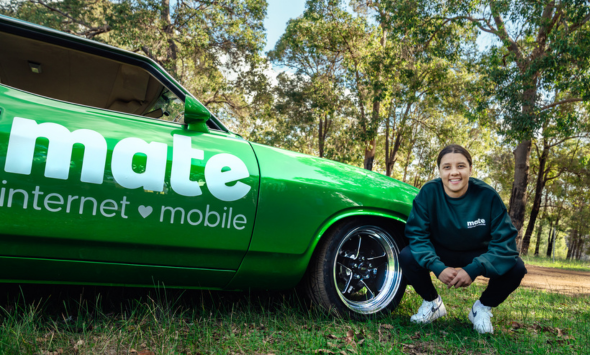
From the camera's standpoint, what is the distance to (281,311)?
8.25 ft

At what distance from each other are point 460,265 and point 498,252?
28cm

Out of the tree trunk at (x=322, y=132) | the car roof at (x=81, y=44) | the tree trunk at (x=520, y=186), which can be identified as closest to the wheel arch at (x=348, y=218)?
the car roof at (x=81, y=44)

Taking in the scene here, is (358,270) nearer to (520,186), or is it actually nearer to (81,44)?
(81,44)

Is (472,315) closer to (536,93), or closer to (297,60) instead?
(536,93)

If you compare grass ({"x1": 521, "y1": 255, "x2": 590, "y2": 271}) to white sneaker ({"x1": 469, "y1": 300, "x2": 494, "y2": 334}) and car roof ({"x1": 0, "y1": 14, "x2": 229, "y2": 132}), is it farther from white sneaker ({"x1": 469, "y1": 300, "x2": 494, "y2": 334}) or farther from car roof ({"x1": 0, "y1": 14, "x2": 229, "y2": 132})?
car roof ({"x1": 0, "y1": 14, "x2": 229, "y2": 132})

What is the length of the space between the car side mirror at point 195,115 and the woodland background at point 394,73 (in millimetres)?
8436

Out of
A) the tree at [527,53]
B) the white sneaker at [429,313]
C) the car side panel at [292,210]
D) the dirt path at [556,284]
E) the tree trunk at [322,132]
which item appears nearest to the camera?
the car side panel at [292,210]

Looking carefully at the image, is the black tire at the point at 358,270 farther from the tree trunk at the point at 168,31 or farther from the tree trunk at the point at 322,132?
the tree trunk at the point at 322,132

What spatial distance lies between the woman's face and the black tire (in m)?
0.47

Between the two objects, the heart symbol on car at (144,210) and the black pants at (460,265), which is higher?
the heart symbol on car at (144,210)

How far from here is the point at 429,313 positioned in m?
2.43

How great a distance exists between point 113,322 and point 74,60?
1719mm

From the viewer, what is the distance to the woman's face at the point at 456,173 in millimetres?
2348

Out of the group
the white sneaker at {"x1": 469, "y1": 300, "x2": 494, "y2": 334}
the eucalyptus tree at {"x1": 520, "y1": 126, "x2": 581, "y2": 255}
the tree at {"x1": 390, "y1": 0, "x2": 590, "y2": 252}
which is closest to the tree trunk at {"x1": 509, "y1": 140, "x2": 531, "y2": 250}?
the tree at {"x1": 390, "y1": 0, "x2": 590, "y2": 252}
